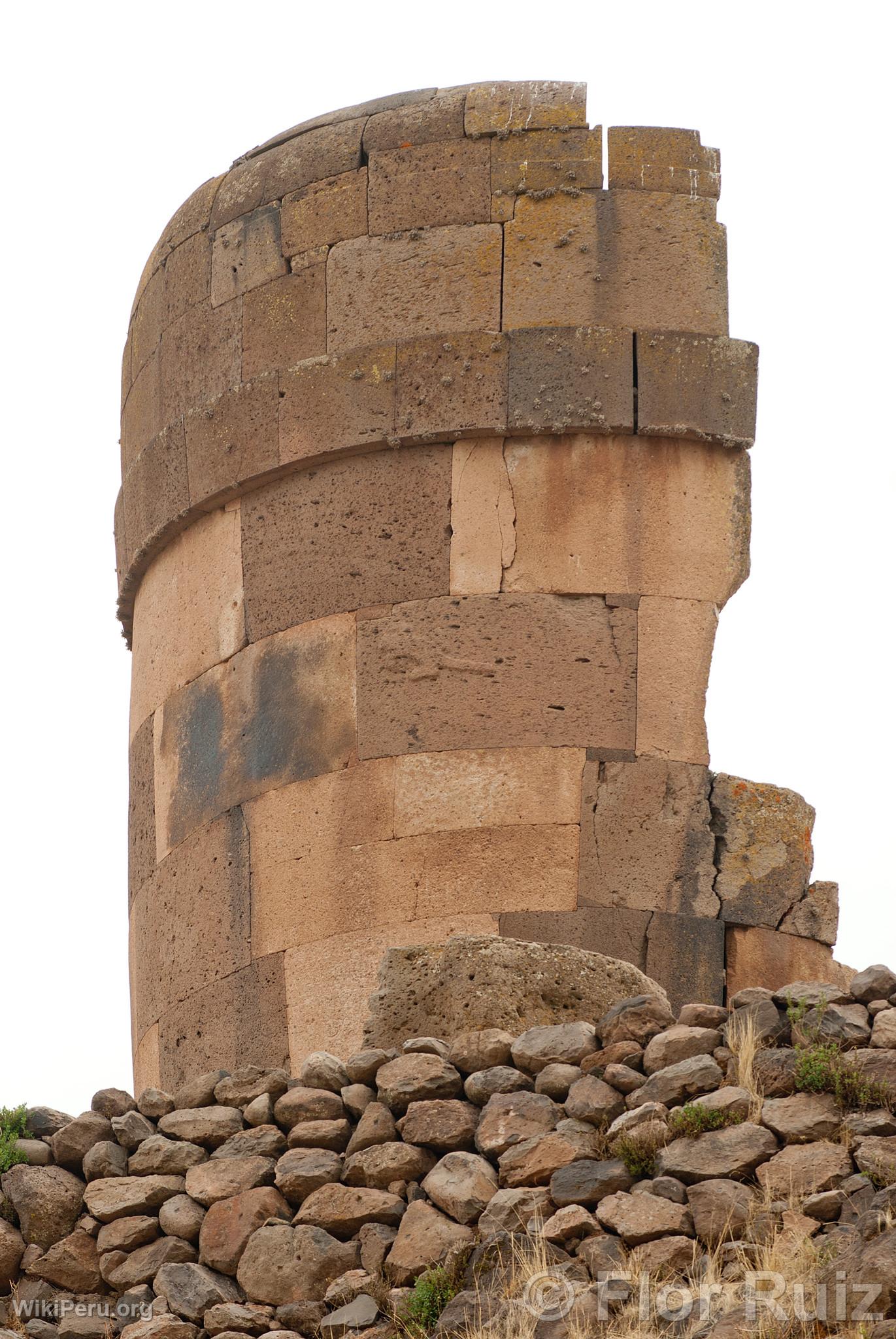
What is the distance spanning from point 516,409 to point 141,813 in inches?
101

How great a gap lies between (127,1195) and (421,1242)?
3.77 feet

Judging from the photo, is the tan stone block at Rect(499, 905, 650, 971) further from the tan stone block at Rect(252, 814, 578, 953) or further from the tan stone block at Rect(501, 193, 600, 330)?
the tan stone block at Rect(501, 193, 600, 330)

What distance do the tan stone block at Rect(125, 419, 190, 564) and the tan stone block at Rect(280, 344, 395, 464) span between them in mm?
633

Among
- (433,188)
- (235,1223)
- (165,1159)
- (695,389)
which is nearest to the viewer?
(235,1223)

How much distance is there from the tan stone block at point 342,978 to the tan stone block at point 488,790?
0.41m

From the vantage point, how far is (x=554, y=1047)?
8258mm

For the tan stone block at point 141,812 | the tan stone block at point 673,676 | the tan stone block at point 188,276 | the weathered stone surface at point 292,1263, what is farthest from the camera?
the tan stone block at point 188,276

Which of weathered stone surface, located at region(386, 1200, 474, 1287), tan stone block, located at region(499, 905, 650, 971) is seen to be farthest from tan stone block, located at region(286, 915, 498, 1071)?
weathered stone surface, located at region(386, 1200, 474, 1287)

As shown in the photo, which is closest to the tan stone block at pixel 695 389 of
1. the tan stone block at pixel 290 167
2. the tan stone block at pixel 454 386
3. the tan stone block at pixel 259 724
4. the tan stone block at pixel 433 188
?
the tan stone block at pixel 454 386

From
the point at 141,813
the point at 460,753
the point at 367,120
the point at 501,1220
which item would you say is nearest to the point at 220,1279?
the point at 501,1220

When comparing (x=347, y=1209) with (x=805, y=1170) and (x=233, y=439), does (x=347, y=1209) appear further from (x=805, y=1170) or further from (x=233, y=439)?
(x=233, y=439)

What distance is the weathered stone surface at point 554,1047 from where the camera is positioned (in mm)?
8219

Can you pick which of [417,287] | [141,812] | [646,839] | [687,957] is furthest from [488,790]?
[417,287]

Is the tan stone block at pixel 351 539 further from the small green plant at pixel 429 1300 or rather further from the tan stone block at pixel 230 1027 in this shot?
the small green plant at pixel 429 1300
